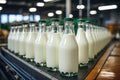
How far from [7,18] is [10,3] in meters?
2.44

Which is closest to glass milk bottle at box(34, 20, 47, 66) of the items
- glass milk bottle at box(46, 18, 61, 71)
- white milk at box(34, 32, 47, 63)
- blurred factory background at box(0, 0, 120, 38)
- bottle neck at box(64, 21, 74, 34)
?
white milk at box(34, 32, 47, 63)

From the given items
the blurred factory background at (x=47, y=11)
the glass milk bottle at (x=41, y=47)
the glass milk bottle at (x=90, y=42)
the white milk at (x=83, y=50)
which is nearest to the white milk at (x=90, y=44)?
the glass milk bottle at (x=90, y=42)

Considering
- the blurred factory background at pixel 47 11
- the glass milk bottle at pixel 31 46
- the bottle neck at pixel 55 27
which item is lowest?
the glass milk bottle at pixel 31 46

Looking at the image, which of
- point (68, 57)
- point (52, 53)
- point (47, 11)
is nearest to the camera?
point (68, 57)

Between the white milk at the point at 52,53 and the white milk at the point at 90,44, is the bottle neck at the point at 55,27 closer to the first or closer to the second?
the white milk at the point at 52,53

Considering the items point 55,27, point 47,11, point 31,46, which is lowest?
point 31,46

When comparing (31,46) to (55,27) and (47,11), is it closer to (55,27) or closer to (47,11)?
(55,27)

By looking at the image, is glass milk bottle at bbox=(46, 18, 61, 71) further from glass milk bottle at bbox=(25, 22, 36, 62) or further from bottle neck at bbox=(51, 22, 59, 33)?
glass milk bottle at bbox=(25, 22, 36, 62)

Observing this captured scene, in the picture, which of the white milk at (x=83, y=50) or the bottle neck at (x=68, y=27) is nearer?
the bottle neck at (x=68, y=27)

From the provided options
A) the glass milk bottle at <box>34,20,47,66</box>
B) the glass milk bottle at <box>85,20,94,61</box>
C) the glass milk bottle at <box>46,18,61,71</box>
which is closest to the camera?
the glass milk bottle at <box>46,18,61,71</box>

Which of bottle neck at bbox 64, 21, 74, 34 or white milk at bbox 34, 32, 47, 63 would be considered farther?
white milk at bbox 34, 32, 47, 63

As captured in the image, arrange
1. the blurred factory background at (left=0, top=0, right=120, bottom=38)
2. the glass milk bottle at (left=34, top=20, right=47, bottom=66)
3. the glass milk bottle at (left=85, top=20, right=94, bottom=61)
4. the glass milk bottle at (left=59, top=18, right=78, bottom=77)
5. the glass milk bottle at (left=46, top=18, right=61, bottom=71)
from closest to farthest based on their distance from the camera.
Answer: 1. the glass milk bottle at (left=59, top=18, right=78, bottom=77)
2. the glass milk bottle at (left=46, top=18, right=61, bottom=71)
3. the glass milk bottle at (left=34, top=20, right=47, bottom=66)
4. the glass milk bottle at (left=85, top=20, right=94, bottom=61)
5. the blurred factory background at (left=0, top=0, right=120, bottom=38)

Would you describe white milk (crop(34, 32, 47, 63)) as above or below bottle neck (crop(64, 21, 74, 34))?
below

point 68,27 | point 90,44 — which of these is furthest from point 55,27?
point 90,44
